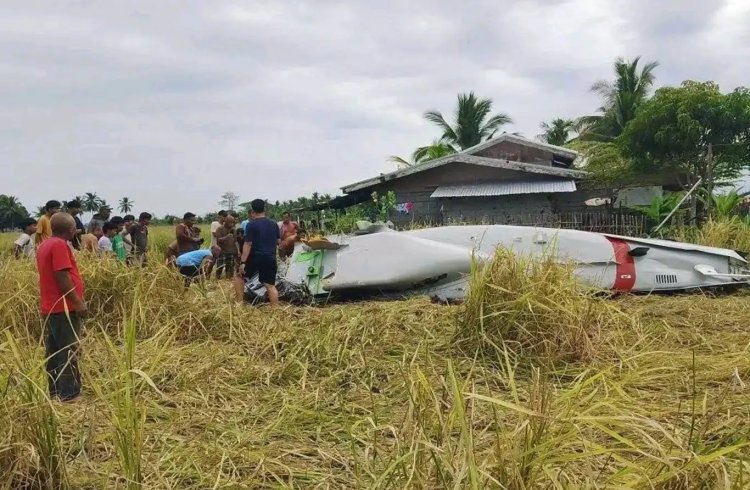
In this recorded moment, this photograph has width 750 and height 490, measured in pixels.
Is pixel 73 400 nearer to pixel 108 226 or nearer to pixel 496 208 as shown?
pixel 108 226

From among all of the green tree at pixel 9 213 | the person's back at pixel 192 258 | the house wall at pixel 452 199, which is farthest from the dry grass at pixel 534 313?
the green tree at pixel 9 213

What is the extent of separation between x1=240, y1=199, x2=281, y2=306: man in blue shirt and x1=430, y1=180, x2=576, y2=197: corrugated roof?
9298mm

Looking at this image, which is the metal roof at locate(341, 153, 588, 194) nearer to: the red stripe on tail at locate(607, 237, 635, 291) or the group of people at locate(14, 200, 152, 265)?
the group of people at locate(14, 200, 152, 265)

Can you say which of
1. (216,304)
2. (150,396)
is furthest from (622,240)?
(150,396)

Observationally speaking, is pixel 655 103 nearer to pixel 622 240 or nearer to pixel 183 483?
pixel 622 240

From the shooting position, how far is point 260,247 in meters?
7.12

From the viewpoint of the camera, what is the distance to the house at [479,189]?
15.6m

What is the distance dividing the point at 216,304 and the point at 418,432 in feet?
12.9

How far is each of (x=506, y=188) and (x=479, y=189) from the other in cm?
72

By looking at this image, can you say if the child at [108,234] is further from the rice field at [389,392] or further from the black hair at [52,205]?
the rice field at [389,392]

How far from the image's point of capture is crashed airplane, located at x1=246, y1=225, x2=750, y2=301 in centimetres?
701

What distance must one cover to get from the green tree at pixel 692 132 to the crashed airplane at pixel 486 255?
7538 millimetres

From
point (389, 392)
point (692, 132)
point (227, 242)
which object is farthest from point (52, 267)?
point (692, 132)

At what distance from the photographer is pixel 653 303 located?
249 inches
